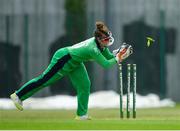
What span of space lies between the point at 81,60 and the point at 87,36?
10.6 meters

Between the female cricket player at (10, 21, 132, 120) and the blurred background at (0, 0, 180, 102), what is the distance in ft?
33.5

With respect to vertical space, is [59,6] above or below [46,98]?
above

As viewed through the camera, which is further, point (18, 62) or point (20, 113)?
point (18, 62)

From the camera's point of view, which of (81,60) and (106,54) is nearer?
(81,60)

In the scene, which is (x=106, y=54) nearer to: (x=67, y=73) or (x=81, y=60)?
(x=81, y=60)

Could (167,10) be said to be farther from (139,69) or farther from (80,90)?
(80,90)

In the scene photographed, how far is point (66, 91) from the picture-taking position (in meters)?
28.3

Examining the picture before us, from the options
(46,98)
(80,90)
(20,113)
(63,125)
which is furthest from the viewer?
(46,98)

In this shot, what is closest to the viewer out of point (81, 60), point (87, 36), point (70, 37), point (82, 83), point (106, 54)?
point (81, 60)

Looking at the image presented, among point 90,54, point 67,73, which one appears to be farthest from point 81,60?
point 67,73

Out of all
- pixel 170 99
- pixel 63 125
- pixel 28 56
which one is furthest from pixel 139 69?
pixel 63 125

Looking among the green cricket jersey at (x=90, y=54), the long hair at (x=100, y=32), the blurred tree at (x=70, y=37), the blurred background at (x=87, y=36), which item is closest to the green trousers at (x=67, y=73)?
Result: the green cricket jersey at (x=90, y=54)

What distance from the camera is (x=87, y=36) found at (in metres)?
28.1

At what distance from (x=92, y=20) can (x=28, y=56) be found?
204cm
